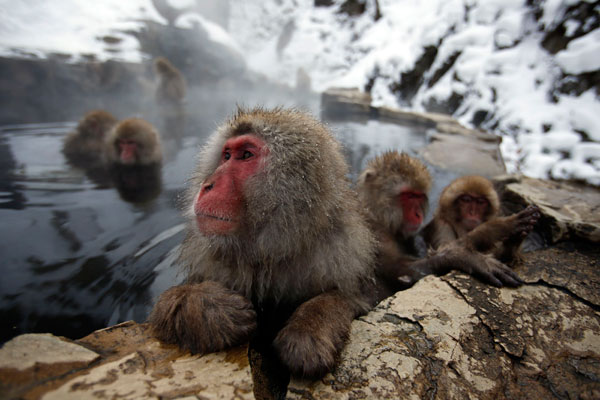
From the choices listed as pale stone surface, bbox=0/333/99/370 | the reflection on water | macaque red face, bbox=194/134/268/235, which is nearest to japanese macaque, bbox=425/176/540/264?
macaque red face, bbox=194/134/268/235

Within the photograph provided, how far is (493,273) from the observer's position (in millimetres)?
1833

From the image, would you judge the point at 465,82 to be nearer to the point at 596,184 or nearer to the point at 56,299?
the point at 596,184

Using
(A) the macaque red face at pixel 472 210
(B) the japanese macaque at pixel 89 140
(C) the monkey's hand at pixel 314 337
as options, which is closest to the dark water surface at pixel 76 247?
(B) the japanese macaque at pixel 89 140

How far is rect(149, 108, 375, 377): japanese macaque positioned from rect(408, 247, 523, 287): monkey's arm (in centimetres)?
70

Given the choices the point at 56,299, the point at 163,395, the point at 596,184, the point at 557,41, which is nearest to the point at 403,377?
the point at 163,395

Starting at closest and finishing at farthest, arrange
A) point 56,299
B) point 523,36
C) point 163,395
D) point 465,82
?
point 163,395 < point 56,299 < point 523,36 < point 465,82

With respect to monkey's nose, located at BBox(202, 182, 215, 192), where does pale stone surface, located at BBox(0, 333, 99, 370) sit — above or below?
below

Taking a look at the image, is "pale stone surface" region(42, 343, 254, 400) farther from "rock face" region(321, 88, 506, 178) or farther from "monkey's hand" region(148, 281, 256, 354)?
"rock face" region(321, 88, 506, 178)

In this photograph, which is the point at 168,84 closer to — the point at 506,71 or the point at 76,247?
the point at 76,247

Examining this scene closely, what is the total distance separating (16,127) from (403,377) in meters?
7.96

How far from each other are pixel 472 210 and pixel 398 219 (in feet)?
2.26

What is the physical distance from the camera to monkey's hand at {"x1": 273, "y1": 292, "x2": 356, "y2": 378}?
1137mm

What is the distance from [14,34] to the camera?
5.80 m

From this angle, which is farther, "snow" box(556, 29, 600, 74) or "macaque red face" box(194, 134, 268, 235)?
"snow" box(556, 29, 600, 74)
